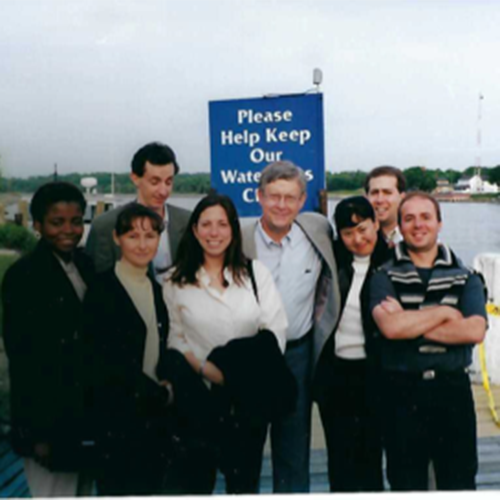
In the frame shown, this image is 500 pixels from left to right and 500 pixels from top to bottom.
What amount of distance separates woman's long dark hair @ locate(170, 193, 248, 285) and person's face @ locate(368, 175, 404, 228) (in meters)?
0.57

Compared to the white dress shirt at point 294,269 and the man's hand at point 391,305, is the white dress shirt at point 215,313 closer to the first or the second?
the white dress shirt at point 294,269

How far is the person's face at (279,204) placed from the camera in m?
A: 2.52

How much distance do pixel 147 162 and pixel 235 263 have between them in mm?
525

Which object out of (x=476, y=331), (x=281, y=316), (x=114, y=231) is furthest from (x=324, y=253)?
(x=114, y=231)

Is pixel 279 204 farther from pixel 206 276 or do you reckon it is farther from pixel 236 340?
pixel 236 340

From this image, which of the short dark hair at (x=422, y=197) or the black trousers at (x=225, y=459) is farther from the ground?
the short dark hair at (x=422, y=197)

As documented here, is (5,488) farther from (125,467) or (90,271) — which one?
(90,271)

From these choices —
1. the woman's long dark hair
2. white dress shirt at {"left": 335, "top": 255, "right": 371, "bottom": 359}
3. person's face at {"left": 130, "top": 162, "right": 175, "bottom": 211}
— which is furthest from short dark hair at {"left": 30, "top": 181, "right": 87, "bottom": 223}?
white dress shirt at {"left": 335, "top": 255, "right": 371, "bottom": 359}

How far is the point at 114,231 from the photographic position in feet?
8.20

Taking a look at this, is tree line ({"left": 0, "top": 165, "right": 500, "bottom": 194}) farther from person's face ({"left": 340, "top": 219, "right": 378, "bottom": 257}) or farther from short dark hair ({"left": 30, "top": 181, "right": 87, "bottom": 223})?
person's face ({"left": 340, "top": 219, "right": 378, "bottom": 257})

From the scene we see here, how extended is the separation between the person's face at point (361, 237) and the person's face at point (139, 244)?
76 centimetres

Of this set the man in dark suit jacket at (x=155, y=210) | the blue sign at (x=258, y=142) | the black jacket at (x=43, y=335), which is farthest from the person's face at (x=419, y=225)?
the black jacket at (x=43, y=335)

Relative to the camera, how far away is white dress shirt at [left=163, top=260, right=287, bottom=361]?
8.11 feet

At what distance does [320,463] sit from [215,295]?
853 millimetres
